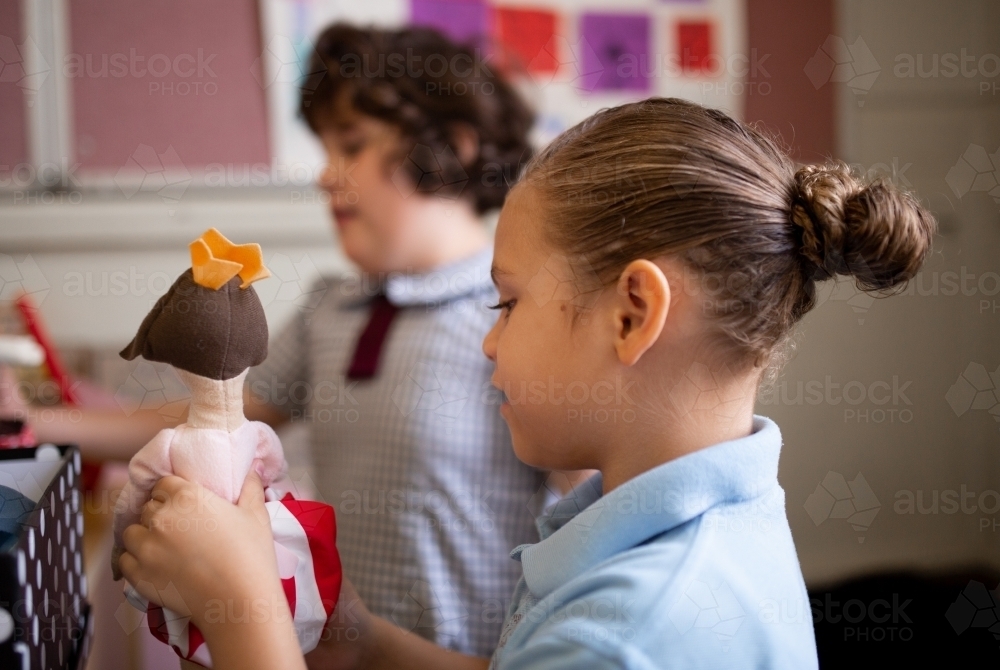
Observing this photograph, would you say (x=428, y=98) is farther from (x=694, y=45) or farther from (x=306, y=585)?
(x=694, y=45)

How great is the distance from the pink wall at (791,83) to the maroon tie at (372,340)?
3.12ft

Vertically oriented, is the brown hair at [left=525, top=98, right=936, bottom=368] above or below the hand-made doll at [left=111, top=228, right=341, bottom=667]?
above

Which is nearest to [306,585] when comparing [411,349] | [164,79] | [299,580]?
[299,580]

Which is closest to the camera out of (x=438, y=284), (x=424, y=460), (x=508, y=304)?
(x=508, y=304)

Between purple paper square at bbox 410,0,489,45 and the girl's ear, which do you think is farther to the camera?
purple paper square at bbox 410,0,489,45

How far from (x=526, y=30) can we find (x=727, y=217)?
1.20 meters

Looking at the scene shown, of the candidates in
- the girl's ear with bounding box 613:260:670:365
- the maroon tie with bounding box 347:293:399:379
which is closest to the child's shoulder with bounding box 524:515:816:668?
the girl's ear with bounding box 613:260:670:365

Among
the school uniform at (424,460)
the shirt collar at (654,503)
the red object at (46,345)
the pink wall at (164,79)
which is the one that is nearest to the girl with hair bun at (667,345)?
the shirt collar at (654,503)

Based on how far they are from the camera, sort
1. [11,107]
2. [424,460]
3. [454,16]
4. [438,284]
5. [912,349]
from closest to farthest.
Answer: [424,460]
[438,284]
[912,349]
[11,107]
[454,16]

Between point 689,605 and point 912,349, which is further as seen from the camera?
point 912,349

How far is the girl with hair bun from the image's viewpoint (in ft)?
1.55

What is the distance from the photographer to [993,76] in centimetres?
157

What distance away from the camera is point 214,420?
469 millimetres

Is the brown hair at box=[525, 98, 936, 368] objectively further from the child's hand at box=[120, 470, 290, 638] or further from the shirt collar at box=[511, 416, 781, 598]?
the child's hand at box=[120, 470, 290, 638]
